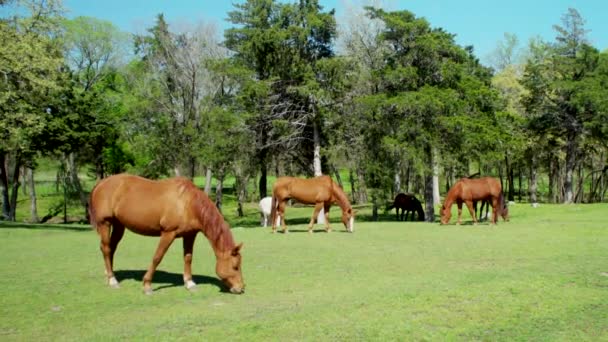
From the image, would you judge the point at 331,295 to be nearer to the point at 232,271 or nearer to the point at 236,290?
the point at 236,290

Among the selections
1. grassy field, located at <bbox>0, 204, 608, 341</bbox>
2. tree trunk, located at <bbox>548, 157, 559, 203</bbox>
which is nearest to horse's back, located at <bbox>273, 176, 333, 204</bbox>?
grassy field, located at <bbox>0, 204, 608, 341</bbox>

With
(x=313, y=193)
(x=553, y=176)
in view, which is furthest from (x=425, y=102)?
(x=553, y=176)

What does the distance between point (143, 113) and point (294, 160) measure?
13.8 metres

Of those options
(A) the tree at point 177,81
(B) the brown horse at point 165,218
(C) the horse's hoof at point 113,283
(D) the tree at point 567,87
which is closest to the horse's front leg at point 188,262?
(B) the brown horse at point 165,218

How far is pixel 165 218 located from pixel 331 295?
311 centimetres

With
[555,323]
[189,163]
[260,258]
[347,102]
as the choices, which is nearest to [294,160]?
[347,102]

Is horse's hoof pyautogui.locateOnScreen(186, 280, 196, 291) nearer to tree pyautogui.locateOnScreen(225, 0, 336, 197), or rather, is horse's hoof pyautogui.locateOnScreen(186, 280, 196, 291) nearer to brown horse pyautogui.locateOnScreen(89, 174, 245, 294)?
brown horse pyautogui.locateOnScreen(89, 174, 245, 294)

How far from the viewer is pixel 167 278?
10.9 meters

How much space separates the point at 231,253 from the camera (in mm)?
9383

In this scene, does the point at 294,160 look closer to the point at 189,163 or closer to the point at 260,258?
the point at 189,163

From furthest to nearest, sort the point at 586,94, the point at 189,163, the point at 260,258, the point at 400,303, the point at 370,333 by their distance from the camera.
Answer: the point at 189,163 → the point at 586,94 → the point at 260,258 → the point at 400,303 → the point at 370,333

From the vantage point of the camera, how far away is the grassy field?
7.05 meters

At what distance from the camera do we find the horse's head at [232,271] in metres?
9.34

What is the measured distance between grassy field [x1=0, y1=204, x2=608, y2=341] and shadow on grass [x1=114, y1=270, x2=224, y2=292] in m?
0.02
